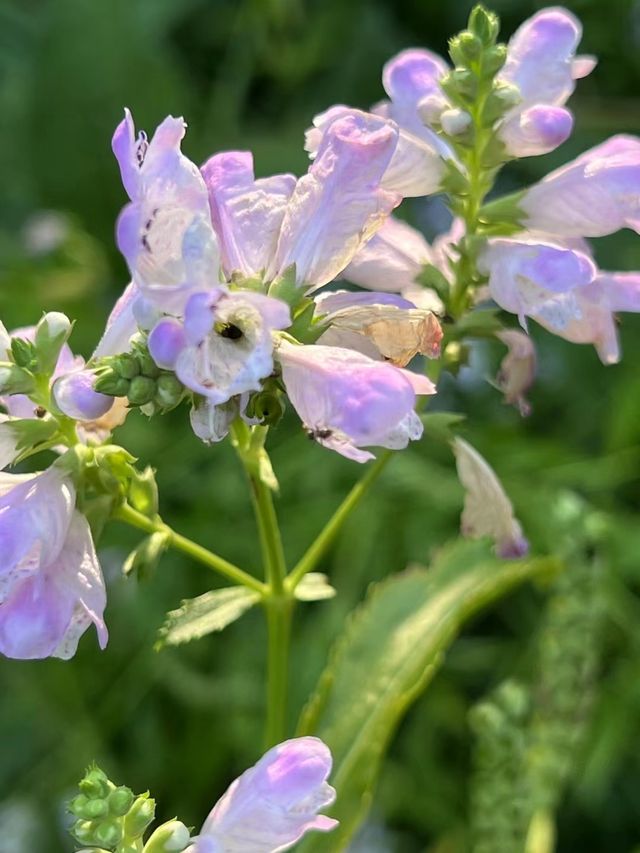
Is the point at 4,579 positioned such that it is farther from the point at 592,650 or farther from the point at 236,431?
the point at 592,650

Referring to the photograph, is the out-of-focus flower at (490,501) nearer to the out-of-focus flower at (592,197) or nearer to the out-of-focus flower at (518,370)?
the out-of-focus flower at (518,370)

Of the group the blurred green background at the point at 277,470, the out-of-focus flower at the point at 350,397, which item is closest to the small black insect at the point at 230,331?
the out-of-focus flower at the point at 350,397

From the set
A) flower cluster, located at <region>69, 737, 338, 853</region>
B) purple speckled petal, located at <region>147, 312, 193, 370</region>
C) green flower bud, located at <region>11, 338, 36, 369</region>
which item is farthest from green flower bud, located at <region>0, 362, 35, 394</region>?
flower cluster, located at <region>69, 737, 338, 853</region>

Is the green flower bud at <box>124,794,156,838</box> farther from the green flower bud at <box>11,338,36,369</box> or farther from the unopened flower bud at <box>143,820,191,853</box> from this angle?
the green flower bud at <box>11,338,36,369</box>

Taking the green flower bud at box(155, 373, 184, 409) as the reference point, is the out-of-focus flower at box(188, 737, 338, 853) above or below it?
below

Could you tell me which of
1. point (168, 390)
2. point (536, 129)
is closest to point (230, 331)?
point (168, 390)
